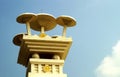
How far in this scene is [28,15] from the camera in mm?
10977

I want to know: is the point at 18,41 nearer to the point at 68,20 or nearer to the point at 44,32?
the point at 44,32

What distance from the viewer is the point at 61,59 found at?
37.1 ft

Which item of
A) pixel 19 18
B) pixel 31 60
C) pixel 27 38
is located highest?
pixel 19 18

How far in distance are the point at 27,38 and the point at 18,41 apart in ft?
3.24

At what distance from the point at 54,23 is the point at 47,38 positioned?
67cm

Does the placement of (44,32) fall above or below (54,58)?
above

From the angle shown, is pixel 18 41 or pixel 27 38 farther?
pixel 18 41

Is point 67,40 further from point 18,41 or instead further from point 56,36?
point 18,41

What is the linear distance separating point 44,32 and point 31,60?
1.12m

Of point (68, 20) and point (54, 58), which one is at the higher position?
point (68, 20)

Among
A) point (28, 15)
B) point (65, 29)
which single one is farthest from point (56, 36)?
point (28, 15)

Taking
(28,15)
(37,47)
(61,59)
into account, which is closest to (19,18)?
(28,15)

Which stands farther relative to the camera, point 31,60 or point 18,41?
point 18,41

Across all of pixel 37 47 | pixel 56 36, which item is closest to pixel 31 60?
pixel 37 47
